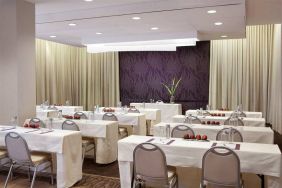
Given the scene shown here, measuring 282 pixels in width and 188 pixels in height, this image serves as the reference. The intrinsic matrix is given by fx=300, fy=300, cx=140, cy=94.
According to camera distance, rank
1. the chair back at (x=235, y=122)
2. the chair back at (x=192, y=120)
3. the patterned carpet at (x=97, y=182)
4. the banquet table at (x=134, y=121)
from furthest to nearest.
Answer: the banquet table at (x=134, y=121), the chair back at (x=192, y=120), the chair back at (x=235, y=122), the patterned carpet at (x=97, y=182)

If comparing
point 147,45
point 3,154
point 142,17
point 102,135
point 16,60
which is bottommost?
point 3,154

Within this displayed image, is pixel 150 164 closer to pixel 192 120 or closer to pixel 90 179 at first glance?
pixel 90 179

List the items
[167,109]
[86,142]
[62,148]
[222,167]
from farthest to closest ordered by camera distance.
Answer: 1. [167,109]
2. [86,142]
3. [62,148]
4. [222,167]

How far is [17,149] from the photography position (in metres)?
3.82

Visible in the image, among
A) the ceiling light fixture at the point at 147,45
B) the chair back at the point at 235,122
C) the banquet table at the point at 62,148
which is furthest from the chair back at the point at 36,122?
the ceiling light fixture at the point at 147,45

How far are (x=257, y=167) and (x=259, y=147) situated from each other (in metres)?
0.33

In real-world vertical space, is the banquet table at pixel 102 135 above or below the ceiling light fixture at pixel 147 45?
below

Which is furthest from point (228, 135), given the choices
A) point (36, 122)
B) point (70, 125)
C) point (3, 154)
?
point (3, 154)

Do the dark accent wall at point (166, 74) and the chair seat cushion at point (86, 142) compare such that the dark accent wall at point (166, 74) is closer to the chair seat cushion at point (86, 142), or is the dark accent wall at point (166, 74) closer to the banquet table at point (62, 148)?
the chair seat cushion at point (86, 142)

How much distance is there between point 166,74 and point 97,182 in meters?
7.10

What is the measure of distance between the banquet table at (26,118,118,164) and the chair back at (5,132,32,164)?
1.25 metres

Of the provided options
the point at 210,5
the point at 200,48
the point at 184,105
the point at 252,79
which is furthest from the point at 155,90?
the point at 210,5

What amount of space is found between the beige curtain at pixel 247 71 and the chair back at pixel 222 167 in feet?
22.4

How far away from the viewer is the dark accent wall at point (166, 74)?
10.7m
